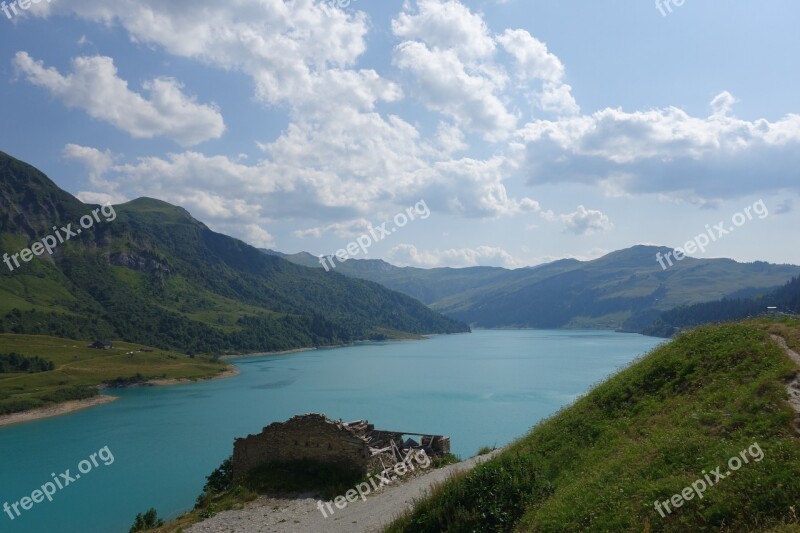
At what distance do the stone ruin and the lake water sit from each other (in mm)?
12496

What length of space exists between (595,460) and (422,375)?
405 ft

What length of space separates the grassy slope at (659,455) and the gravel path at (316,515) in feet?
11.6

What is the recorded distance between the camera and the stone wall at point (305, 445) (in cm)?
2419

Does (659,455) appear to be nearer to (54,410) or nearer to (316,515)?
(316,515)

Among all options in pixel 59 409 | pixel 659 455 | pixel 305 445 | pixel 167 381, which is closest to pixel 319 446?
pixel 305 445

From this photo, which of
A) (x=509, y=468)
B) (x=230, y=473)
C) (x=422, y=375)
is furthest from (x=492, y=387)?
(x=509, y=468)

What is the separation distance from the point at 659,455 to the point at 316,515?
14066mm

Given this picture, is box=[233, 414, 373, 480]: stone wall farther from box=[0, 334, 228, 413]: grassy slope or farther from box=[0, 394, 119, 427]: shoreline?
box=[0, 334, 228, 413]: grassy slope

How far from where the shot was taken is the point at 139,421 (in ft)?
286

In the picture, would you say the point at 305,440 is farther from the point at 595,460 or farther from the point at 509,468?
the point at 595,460

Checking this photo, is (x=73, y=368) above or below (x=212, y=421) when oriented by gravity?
above

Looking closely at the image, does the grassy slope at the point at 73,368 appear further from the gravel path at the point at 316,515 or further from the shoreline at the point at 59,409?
the gravel path at the point at 316,515

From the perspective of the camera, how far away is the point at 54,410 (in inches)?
3836

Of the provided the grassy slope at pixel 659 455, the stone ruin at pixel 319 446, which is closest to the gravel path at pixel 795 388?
the grassy slope at pixel 659 455
